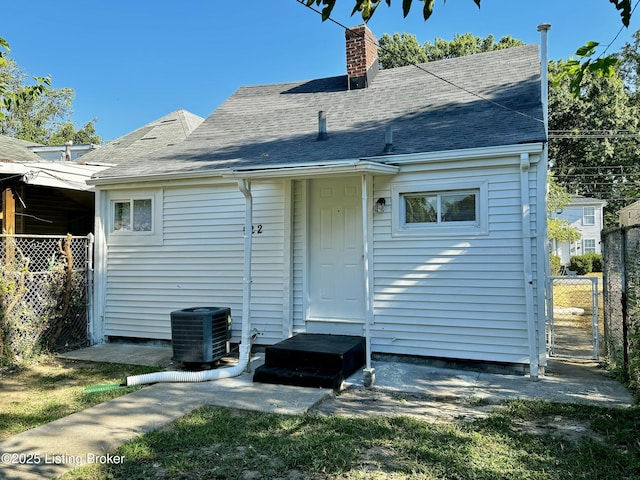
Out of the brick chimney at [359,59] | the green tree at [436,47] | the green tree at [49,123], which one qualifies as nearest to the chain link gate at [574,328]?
the brick chimney at [359,59]

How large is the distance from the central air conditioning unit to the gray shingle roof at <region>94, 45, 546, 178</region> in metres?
2.23

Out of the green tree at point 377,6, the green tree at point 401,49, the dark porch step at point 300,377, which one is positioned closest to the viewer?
the green tree at point 377,6

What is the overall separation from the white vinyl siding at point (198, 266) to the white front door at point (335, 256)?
504 millimetres

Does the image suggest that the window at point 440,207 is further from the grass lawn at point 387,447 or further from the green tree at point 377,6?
the green tree at point 377,6

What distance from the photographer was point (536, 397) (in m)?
4.71

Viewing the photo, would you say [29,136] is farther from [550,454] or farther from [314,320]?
[550,454]

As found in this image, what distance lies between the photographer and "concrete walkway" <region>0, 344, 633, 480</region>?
346 centimetres

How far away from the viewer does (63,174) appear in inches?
313

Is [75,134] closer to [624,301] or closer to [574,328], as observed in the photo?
[574,328]

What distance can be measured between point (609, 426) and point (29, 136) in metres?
36.1

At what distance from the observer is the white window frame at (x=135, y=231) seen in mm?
7414

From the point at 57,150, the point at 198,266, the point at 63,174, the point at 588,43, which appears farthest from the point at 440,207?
the point at 57,150

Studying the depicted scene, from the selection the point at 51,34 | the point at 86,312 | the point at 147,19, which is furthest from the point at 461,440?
the point at 51,34

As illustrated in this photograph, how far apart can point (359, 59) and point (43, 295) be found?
6.65 meters
